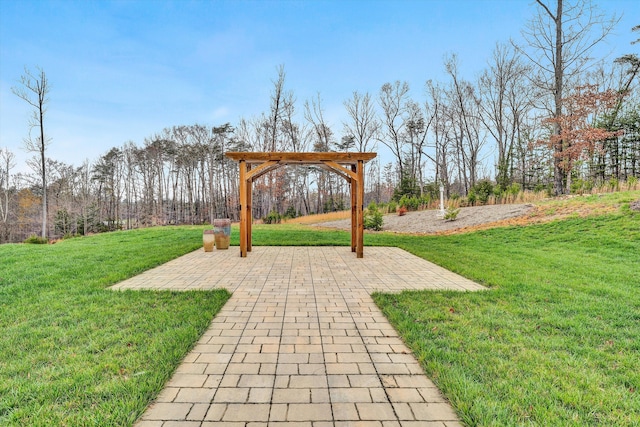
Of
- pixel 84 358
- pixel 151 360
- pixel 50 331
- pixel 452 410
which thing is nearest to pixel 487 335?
pixel 452 410

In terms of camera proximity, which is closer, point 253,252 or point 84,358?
point 84,358

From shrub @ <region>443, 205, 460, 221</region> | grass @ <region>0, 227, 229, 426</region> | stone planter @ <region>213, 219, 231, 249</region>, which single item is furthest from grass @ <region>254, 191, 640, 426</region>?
shrub @ <region>443, 205, 460, 221</region>

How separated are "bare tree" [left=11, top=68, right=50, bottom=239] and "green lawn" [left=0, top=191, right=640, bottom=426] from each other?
52.8 ft

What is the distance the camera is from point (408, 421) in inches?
61.4

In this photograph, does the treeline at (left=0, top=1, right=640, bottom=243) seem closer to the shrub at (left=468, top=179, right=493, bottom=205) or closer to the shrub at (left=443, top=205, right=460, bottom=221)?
the shrub at (left=468, top=179, right=493, bottom=205)

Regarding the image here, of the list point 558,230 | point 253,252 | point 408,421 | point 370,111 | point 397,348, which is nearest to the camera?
point 408,421

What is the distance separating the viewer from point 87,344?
7.85ft

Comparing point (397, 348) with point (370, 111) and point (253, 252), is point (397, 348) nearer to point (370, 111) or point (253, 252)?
point (253, 252)

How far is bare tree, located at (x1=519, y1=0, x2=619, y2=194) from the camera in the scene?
→ 13781mm

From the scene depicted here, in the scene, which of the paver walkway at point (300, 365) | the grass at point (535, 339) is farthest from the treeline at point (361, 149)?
the paver walkway at point (300, 365)

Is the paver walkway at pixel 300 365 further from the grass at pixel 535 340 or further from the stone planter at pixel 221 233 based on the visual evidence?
the stone planter at pixel 221 233

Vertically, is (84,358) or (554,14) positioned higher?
(554,14)

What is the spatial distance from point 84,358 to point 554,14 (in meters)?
20.3

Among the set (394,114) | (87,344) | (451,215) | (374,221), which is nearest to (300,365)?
(87,344)
